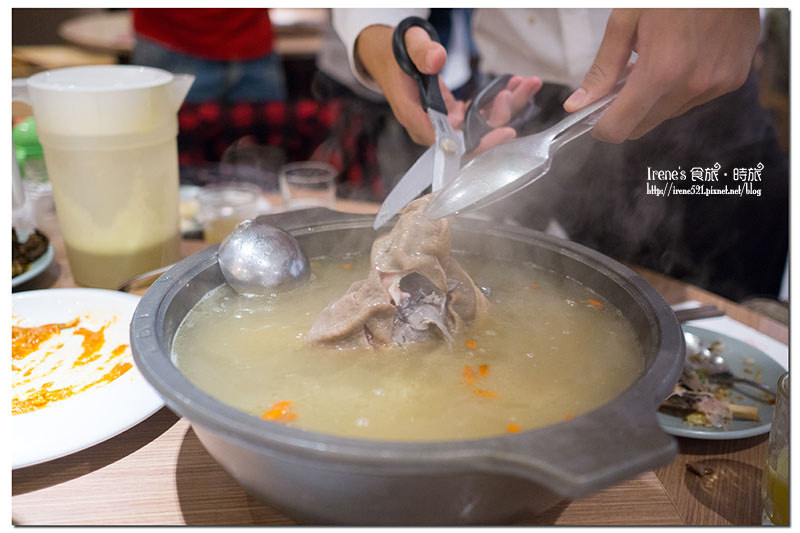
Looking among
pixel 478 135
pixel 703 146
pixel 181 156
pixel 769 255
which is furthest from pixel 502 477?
pixel 181 156

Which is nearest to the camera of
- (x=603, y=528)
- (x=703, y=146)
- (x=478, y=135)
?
(x=603, y=528)

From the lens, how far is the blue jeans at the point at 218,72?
13.4ft

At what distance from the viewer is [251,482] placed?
887 millimetres

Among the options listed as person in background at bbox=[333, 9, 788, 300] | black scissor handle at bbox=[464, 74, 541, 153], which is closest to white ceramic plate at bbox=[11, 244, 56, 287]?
person in background at bbox=[333, 9, 788, 300]

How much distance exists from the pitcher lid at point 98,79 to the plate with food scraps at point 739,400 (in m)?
1.54

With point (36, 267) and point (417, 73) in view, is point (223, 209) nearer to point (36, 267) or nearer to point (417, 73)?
point (36, 267)

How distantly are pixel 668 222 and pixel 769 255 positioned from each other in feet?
1.86

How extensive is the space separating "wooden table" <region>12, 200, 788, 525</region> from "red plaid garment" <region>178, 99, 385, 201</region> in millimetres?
2375

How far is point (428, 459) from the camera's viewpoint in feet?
2.33

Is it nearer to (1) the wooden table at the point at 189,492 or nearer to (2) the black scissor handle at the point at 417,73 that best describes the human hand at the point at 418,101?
(2) the black scissor handle at the point at 417,73

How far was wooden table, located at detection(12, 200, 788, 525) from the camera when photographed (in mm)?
1022

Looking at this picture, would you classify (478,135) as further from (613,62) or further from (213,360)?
(213,360)

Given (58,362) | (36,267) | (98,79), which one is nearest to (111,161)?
(98,79)

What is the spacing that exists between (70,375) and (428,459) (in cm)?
96
